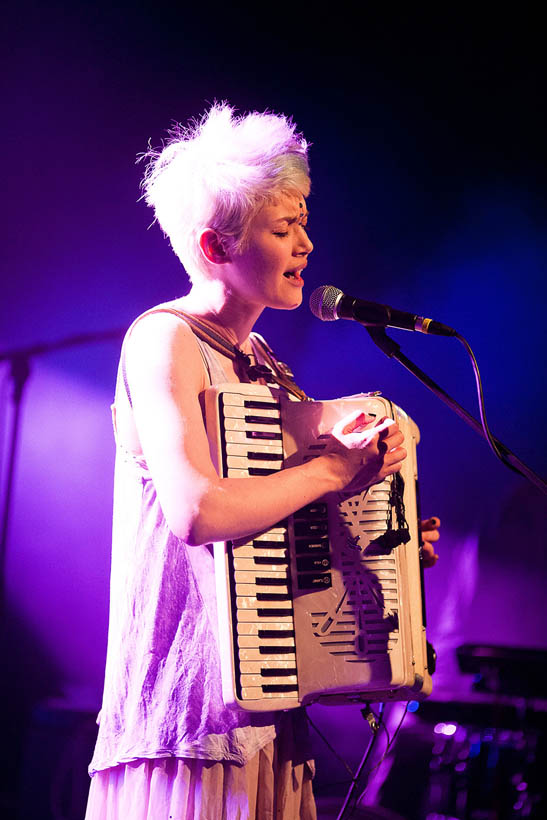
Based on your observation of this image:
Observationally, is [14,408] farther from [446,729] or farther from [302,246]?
[446,729]


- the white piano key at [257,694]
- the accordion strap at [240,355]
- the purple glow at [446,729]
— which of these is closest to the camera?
the white piano key at [257,694]

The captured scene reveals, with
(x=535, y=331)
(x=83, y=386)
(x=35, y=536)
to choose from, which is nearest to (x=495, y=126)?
(x=535, y=331)

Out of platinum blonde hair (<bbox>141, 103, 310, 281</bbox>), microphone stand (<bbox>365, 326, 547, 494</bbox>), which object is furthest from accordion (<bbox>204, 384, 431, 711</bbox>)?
platinum blonde hair (<bbox>141, 103, 310, 281</bbox>)

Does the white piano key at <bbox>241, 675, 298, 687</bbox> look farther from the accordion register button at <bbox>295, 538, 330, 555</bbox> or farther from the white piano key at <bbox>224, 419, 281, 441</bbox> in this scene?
the white piano key at <bbox>224, 419, 281, 441</bbox>

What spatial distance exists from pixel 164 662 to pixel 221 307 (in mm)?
851

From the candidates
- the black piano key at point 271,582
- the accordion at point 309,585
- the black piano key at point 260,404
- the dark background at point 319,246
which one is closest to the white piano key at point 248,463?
the accordion at point 309,585

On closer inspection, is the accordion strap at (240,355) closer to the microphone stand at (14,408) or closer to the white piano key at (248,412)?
the white piano key at (248,412)

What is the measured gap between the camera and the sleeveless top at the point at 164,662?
1610 mm

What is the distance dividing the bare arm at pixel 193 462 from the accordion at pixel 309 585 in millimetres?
56

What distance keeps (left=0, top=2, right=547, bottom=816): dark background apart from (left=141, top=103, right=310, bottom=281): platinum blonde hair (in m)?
1.73

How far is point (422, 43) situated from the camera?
4.13 metres

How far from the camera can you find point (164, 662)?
167cm

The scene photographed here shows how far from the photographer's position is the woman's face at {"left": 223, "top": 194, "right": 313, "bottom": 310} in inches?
75.6

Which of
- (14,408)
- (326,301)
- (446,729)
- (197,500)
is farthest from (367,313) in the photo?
(446,729)
